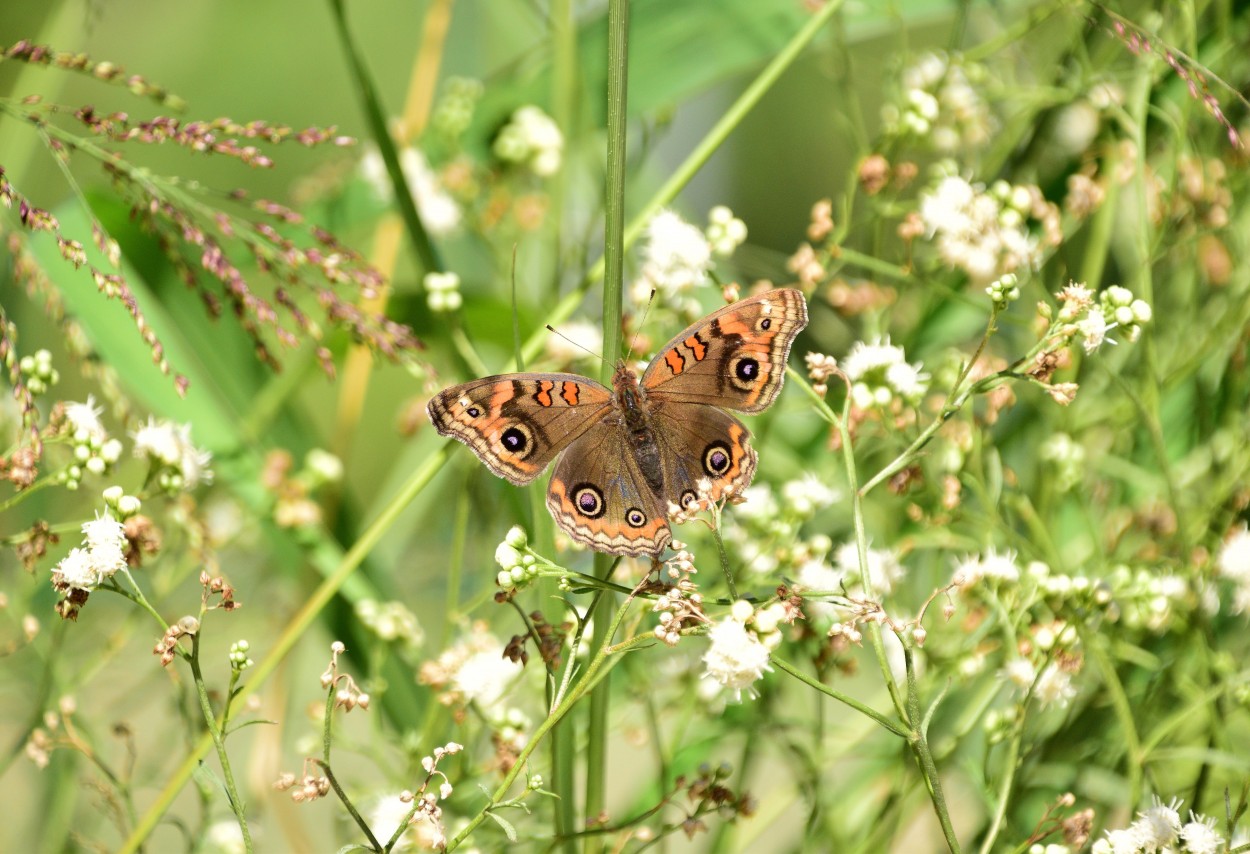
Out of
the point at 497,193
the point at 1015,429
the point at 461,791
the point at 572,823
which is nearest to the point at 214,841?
the point at 461,791

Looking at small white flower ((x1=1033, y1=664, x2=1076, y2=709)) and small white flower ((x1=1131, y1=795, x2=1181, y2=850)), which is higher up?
small white flower ((x1=1033, y1=664, x2=1076, y2=709))

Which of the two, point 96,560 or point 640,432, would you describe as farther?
point 640,432

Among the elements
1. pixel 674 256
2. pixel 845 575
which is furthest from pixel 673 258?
pixel 845 575

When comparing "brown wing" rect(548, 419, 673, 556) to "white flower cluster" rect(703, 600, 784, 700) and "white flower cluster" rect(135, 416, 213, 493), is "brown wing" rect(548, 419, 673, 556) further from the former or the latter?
"white flower cluster" rect(135, 416, 213, 493)

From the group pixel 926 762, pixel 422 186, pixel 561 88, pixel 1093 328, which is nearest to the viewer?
pixel 926 762

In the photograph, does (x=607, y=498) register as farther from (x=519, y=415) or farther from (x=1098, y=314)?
(x=1098, y=314)

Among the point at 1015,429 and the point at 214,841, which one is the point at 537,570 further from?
the point at 1015,429

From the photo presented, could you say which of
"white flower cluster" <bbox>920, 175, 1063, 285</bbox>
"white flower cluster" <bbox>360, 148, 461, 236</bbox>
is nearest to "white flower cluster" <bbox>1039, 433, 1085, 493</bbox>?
"white flower cluster" <bbox>920, 175, 1063, 285</bbox>
